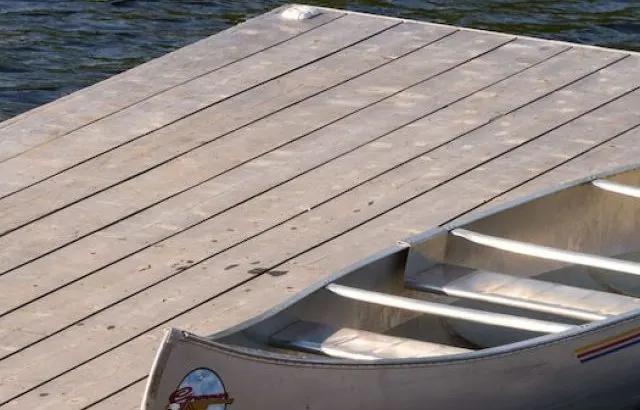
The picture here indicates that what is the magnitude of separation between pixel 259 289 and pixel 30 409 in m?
1.01

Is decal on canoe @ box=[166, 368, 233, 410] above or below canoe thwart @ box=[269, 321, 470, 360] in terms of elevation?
above

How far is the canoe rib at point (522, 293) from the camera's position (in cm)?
505

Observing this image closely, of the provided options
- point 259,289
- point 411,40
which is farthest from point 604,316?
point 411,40

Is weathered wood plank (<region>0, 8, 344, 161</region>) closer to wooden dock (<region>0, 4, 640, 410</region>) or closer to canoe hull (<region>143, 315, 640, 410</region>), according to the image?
wooden dock (<region>0, 4, 640, 410</region>)

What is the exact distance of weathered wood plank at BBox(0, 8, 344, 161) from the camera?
7.04 metres

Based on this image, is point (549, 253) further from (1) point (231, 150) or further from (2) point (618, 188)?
(1) point (231, 150)

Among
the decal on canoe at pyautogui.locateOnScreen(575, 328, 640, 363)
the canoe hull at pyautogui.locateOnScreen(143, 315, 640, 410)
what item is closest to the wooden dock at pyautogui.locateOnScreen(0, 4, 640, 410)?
the canoe hull at pyautogui.locateOnScreen(143, 315, 640, 410)

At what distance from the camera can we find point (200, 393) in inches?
168

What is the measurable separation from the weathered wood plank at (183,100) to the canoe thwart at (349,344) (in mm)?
2009

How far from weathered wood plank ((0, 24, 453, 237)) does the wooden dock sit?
0.04ft

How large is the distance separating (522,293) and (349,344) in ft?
2.23

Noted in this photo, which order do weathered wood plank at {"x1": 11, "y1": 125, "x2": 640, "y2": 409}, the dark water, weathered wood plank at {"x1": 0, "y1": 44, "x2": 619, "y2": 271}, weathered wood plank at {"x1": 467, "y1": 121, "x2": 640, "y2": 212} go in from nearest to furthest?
weathered wood plank at {"x1": 11, "y1": 125, "x2": 640, "y2": 409}, weathered wood plank at {"x1": 0, "y1": 44, "x2": 619, "y2": 271}, weathered wood plank at {"x1": 467, "y1": 121, "x2": 640, "y2": 212}, the dark water

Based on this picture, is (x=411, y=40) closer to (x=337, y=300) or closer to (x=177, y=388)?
(x=337, y=300)

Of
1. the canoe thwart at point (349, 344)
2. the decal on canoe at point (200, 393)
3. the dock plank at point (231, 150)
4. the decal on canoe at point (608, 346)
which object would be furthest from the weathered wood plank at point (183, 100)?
the decal on canoe at point (608, 346)
